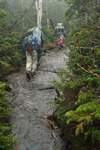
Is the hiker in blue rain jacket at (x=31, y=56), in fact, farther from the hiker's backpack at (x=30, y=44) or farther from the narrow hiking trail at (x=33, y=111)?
the narrow hiking trail at (x=33, y=111)

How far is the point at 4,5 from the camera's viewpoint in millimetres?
15500

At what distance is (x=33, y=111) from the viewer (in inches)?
171

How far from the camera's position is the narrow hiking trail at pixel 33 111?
2.99m

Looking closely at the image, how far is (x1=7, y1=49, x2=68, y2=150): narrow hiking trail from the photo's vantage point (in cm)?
299

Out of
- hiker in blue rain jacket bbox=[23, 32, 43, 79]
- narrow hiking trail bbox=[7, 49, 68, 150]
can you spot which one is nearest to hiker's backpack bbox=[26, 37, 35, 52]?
hiker in blue rain jacket bbox=[23, 32, 43, 79]

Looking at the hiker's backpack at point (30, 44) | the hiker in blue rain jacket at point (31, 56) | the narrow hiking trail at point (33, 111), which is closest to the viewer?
the narrow hiking trail at point (33, 111)

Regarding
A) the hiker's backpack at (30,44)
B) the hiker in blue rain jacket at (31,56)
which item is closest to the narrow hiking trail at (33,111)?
the hiker in blue rain jacket at (31,56)


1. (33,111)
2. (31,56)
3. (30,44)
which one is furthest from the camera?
(31,56)

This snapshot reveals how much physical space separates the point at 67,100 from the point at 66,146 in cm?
108

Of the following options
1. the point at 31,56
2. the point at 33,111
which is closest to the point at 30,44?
the point at 31,56

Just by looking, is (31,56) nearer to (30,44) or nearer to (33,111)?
(30,44)

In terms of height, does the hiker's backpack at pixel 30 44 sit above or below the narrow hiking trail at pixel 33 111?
above

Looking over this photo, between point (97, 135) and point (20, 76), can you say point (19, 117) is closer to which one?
point (97, 135)

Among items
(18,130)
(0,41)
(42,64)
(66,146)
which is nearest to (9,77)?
(0,41)
